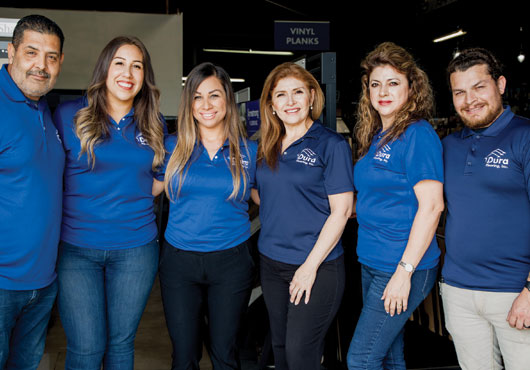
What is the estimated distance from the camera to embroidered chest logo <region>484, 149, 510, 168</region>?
1.81 m

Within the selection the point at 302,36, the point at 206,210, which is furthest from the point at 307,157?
the point at 302,36

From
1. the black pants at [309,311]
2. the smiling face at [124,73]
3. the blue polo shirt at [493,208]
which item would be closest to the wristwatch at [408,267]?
the blue polo shirt at [493,208]

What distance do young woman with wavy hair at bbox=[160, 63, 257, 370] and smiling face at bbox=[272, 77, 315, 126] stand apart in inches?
10.1

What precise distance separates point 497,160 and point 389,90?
503 millimetres

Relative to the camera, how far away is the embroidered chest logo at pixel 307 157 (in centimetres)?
206

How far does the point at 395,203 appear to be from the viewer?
75.5 inches

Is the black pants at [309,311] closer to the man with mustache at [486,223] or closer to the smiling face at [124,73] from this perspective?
the man with mustache at [486,223]

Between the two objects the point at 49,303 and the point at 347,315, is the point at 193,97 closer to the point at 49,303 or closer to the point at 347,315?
the point at 49,303

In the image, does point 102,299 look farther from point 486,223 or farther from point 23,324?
point 486,223

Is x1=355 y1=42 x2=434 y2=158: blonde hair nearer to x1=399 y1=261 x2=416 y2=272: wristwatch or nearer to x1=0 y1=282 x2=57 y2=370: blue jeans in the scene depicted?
x1=399 y1=261 x2=416 y2=272: wristwatch

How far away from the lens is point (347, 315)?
289cm

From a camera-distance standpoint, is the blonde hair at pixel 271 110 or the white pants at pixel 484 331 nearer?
the white pants at pixel 484 331

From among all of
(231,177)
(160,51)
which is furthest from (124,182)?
(160,51)

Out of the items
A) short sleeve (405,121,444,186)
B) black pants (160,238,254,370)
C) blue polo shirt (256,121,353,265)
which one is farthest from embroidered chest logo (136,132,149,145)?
short sleeve (405,121,444,186)
